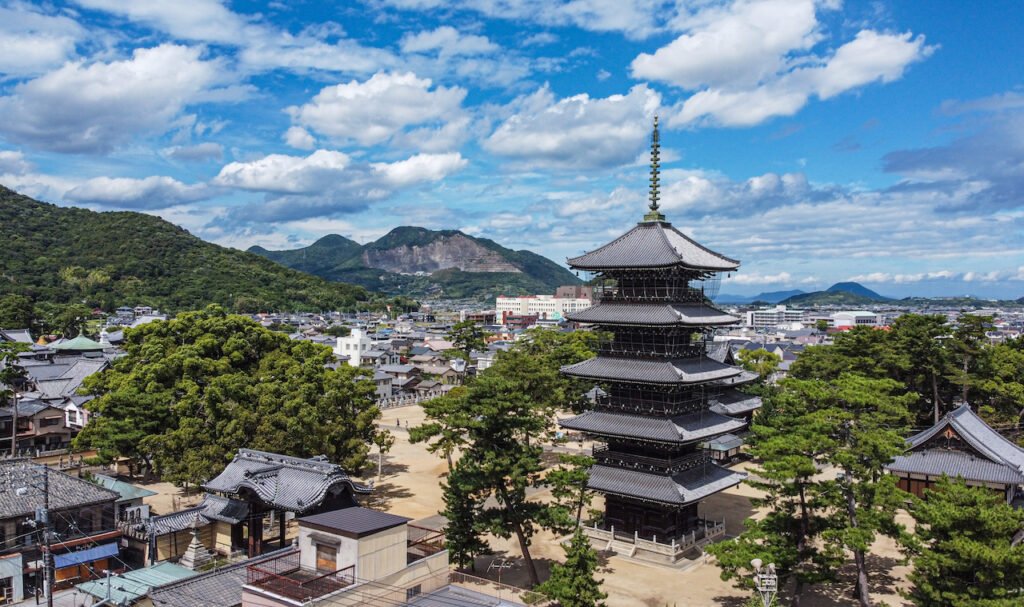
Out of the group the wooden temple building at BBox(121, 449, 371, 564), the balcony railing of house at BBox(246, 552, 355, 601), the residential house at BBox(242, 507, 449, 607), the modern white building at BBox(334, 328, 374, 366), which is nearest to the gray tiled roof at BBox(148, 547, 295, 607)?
the balcony railing of house at BBox(246, 552, 355, 601)

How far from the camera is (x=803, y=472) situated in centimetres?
2373

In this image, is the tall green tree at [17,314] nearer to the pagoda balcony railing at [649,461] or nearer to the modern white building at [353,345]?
the modern white building at [353,345]

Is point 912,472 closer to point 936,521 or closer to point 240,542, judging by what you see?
point 936,521

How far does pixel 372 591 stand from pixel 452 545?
22.1 ft

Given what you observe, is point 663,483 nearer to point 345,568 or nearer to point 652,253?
point 652,253

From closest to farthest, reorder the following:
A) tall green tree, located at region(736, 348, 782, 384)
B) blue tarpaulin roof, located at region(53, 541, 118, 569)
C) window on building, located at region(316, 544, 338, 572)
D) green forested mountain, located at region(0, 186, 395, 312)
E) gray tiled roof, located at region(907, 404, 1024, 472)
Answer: window on building, located at region(316, 544, 338, 572), blue tarpaulin roof, located at region(53, 541, 118, 569), gray tiled roof, located at region(907, 404, 1024, 472), tall green tree, located at region(736, 348, 782, 384), green forested mountain, located at region(0, 186, 395, 312)

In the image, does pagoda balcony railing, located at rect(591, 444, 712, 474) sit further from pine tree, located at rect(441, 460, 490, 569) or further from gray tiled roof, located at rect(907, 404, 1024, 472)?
gray tiled roof, located at rect(907, 404, 1024, 472)

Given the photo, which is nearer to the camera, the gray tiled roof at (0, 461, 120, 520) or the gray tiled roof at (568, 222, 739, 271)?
the gray tiled roof at (0, 461, 120, 520)

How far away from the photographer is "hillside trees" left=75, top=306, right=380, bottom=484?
119 feet

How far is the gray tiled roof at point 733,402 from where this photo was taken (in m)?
47.2

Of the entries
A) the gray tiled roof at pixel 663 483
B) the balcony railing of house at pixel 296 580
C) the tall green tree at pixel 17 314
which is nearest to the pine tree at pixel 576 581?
the balcony railing of house at pixel 296 580

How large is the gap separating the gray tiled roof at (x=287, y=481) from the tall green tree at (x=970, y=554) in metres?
20.9

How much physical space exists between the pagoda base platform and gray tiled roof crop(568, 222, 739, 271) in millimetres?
13367

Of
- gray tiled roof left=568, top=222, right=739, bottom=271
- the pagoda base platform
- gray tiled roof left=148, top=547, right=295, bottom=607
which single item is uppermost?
gray tiled roof left=568, top=222, right=739, bottom=271
